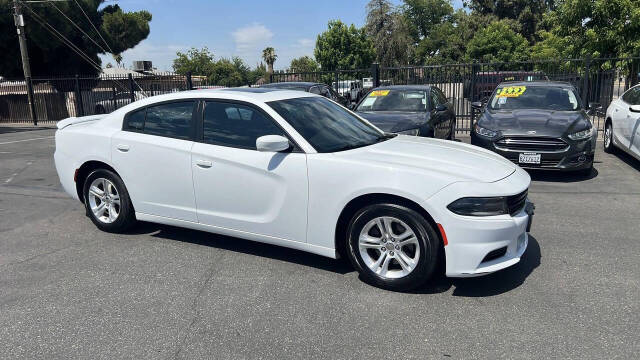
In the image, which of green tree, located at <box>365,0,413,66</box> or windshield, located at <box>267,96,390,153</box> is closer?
windshield, located at <box>267,96,390,153</box>

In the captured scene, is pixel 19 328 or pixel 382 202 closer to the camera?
pixel 19 328

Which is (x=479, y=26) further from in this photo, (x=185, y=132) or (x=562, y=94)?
(x=185, y=132)

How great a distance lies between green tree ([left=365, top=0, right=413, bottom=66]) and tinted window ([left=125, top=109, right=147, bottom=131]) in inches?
1918

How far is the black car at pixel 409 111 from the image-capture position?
Result: 27.4 ft

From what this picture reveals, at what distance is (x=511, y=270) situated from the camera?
4156 mm

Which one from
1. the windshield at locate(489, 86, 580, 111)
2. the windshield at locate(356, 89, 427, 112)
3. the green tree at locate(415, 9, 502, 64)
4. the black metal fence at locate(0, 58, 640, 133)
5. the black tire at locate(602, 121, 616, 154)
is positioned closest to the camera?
the windshield at locate(489, 86, 580, 111)

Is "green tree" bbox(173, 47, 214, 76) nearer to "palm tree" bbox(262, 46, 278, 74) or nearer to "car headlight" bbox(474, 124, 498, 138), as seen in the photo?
"palm tree" bbox(262, 46, 278, 74)

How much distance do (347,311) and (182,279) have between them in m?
1.51

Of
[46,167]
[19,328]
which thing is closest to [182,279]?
[19,328]

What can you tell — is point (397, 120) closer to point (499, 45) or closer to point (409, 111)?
point (409, 111)

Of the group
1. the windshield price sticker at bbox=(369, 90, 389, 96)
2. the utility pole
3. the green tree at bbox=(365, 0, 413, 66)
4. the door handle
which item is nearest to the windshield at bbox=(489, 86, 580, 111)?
the windshield price sticker at bbox=(369, 90, 389, 96)

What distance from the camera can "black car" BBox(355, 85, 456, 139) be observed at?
27.4ft

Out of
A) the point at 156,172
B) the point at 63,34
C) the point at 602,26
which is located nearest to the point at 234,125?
the point at 156,172

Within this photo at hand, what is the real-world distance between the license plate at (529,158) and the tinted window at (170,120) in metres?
5.17
